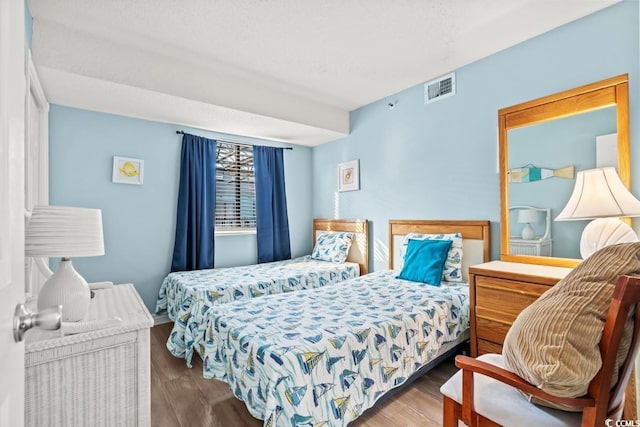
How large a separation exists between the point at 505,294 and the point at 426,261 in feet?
2.60

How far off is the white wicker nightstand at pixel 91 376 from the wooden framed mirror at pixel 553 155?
2.57 m

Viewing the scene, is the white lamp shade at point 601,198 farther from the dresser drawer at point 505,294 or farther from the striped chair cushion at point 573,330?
the striped chair cushion at point 573,330

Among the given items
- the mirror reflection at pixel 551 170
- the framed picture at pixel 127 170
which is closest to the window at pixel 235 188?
the framed picture at pixel 127 170

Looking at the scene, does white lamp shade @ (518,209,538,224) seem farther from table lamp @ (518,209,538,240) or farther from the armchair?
the armchair

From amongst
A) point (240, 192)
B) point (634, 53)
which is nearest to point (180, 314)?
point (240, 192)

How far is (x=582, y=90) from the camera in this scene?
2.10 meters

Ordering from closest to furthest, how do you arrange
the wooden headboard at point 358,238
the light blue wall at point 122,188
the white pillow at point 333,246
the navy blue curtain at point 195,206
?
1. the light blue wall at point 122,188
2. the navy blue curtain at point 195,206
3. the wooden headboard at point 358,238
4. the white pillow at point 333,246

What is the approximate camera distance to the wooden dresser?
6.20 ft

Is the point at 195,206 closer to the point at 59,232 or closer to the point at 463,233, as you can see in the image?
the point at 59,232

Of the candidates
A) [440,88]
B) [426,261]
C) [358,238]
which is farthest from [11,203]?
[358,238]

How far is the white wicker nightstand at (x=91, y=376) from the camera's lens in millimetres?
1112

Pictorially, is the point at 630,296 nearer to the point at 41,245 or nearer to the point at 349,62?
the point at 41,245

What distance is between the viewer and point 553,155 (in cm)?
226

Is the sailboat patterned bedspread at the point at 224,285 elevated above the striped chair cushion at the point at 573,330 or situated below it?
below
